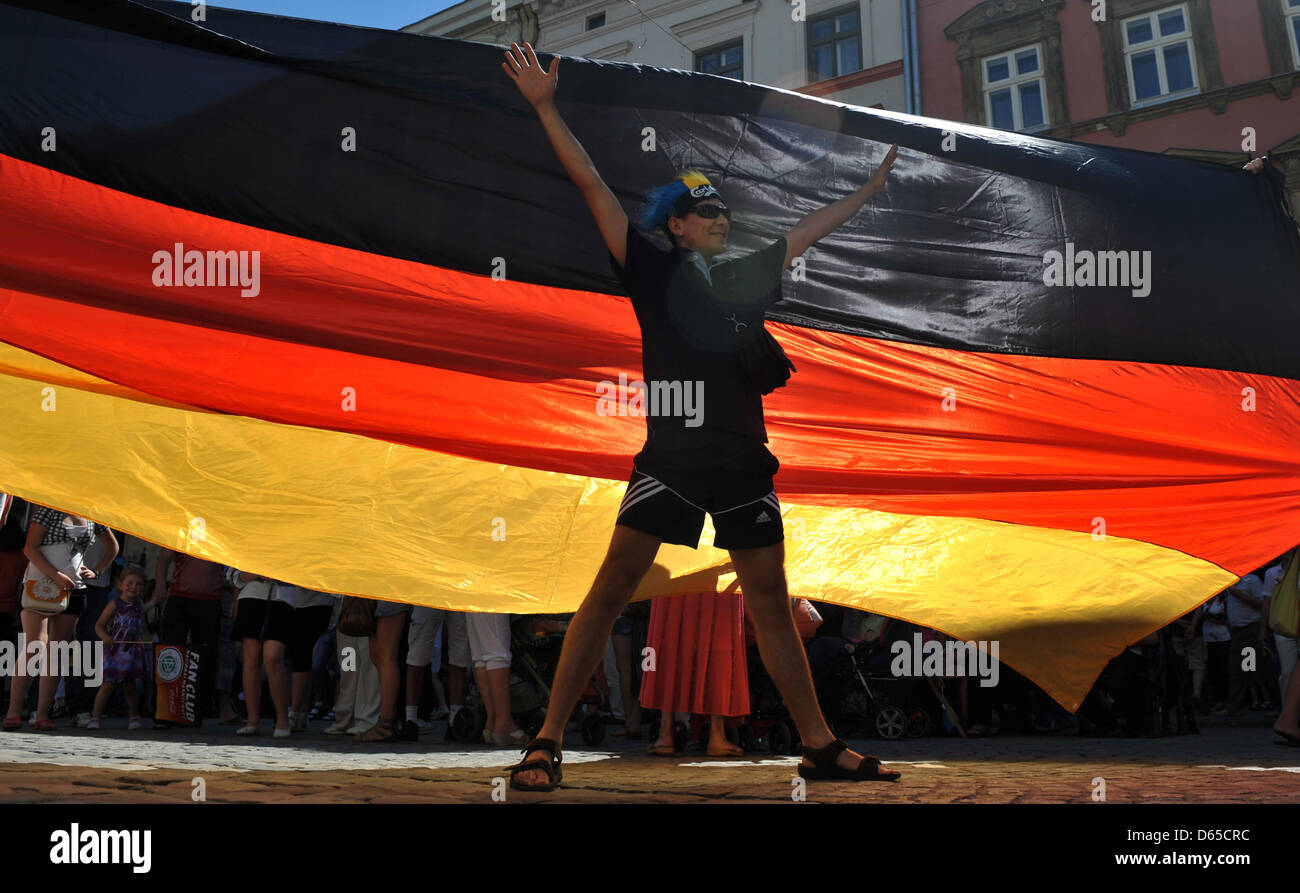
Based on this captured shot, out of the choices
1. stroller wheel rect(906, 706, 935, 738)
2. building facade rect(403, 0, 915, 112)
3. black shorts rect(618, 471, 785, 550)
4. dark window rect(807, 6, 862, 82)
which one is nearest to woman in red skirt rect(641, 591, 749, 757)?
black shorts rect(618, 471, 785, 550)

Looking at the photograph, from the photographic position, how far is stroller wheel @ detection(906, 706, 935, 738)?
8.12m

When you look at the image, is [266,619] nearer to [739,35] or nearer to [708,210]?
[708,210]

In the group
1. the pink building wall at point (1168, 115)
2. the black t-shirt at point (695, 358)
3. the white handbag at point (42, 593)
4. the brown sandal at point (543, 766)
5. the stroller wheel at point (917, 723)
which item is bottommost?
the stroller wheel at point (917, 723)

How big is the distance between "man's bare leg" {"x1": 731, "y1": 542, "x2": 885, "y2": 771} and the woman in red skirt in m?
2.47

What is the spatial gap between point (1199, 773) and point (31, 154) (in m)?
4.85

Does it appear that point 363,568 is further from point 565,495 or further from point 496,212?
point 496,212

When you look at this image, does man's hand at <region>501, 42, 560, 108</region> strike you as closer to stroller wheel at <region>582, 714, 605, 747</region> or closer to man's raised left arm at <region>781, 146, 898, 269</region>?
man's raised left arm at <region>781, 146, 898, 269</region>

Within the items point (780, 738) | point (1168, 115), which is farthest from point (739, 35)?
point (780, 738)

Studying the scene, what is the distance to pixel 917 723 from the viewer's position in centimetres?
814

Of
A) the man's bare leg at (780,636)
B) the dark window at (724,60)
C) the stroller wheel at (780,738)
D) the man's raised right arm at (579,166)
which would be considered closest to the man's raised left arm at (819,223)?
the man's raised right arm at (579,166)

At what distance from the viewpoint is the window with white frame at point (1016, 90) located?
2006 cm

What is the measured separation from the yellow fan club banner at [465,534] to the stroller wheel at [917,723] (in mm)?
3948

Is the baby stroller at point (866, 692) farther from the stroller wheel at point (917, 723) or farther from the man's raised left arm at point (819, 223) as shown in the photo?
the man's raised left arm at point (819, 223)

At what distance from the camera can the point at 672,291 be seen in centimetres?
308
